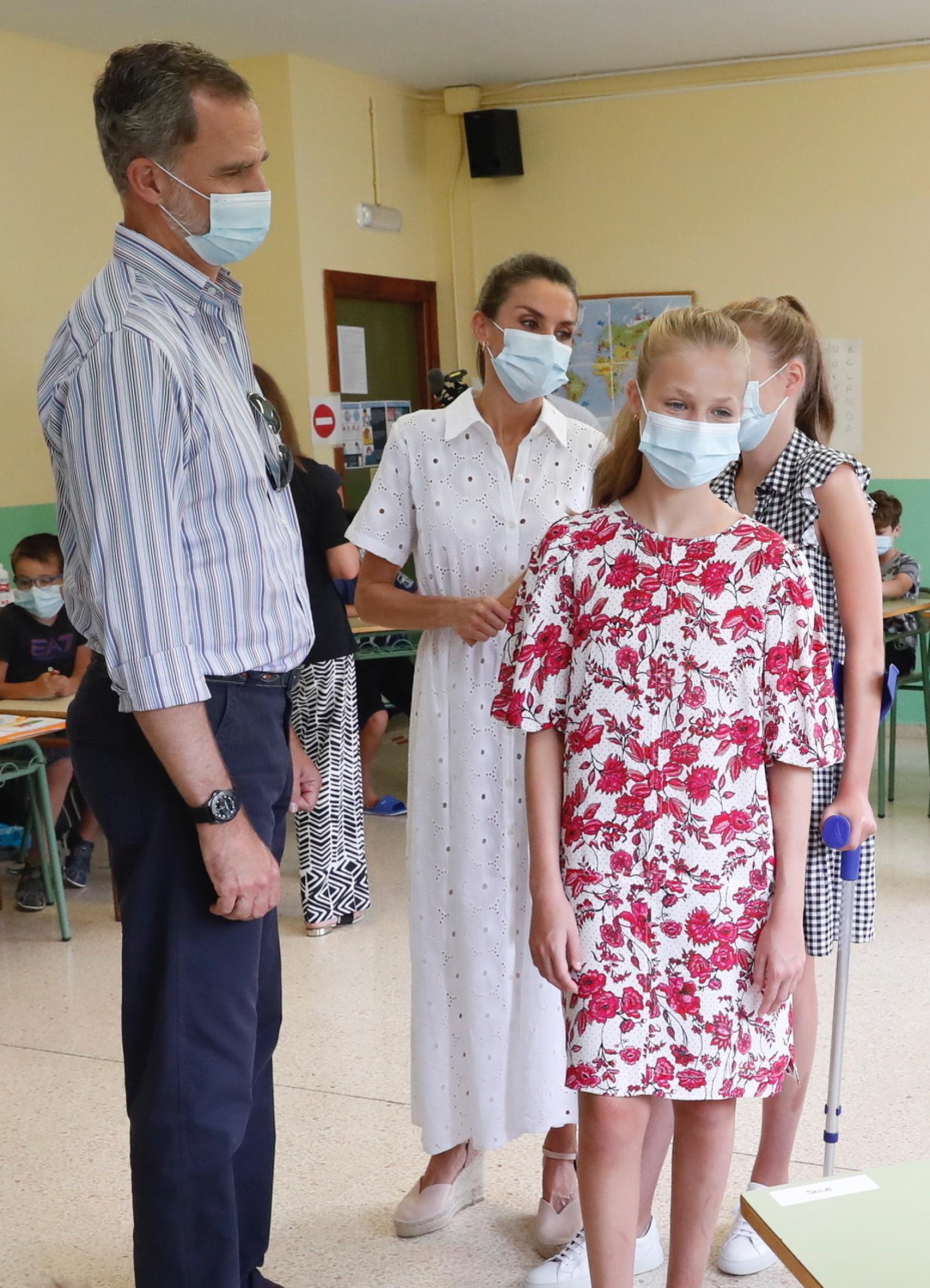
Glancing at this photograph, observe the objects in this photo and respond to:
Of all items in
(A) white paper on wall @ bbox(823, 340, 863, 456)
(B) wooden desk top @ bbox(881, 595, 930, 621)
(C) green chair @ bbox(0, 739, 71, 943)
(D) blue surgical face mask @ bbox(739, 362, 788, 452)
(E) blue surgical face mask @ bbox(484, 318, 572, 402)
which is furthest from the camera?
(A) white paper on wall @ bbox(823, 340, 863, 456)

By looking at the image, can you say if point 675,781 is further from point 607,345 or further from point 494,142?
point 494,142

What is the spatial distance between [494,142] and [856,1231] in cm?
629

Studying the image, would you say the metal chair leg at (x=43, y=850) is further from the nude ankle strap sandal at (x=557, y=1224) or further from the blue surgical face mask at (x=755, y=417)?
the blue surgical face mask at (x=755, y=417)

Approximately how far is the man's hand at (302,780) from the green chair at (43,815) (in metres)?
2.16

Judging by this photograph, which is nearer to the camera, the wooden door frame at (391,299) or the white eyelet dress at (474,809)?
the white eyelet dress at (474,809)

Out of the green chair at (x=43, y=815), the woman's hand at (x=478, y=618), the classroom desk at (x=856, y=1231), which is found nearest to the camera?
the classroom desk at (x=856, y=1231)

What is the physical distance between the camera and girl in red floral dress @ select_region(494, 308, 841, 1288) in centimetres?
171

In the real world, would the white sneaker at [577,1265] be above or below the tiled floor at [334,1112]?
above

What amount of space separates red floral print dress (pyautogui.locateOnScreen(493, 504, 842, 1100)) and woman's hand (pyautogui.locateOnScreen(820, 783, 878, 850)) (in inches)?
10.8

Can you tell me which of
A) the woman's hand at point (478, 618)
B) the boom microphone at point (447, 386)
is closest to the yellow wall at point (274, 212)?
the boom microphone at point (447, 386)

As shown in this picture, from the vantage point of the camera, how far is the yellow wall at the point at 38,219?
5332 millimetres

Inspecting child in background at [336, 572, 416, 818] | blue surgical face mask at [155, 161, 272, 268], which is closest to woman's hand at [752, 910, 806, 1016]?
blue surgical face mask at [155, 161, 272, 268]

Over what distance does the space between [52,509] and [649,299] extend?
310 cm

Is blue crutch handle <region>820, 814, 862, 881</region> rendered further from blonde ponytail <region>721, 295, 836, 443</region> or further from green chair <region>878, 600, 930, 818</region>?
green chair <region>878, 600, 930, 818</region>
